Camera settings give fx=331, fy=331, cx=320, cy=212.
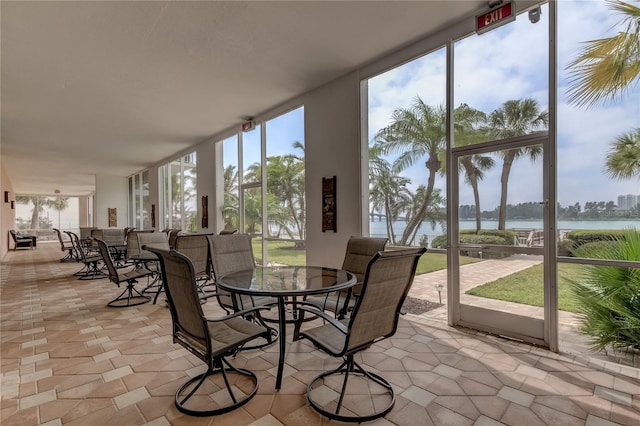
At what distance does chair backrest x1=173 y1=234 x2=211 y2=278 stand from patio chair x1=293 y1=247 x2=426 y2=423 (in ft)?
8.24

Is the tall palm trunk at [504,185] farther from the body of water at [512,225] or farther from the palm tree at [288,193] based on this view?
the palm tree at [288,193]

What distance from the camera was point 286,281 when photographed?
263cm

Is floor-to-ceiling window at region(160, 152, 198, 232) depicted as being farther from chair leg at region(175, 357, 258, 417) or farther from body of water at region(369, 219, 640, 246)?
chair leg at region(175, 357, 258, 417)

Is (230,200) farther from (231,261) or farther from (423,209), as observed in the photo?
(423,209)

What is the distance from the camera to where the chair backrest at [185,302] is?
6.09ft

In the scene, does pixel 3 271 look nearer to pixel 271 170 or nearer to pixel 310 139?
pixel 271 170

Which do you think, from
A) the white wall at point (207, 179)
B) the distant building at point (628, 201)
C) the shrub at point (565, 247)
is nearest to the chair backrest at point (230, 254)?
the shrub at point (565, 247)

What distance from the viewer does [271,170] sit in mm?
6391

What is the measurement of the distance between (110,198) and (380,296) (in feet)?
49.9

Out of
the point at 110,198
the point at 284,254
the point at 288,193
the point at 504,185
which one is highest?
the point at 110,198

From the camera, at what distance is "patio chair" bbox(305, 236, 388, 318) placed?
294 centimetres

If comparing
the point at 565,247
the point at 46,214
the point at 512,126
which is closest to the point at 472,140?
the point at 512,126

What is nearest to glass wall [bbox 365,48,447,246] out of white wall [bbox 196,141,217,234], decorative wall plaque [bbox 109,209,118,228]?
white wall [bbox 196,141,217,234]

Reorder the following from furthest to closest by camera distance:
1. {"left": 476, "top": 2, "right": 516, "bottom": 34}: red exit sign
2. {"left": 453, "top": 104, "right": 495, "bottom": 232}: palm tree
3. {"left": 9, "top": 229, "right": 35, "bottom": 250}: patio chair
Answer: {"left": 9, "top": 229, "right": 35, "bottom": 250}: patio chair
{"left": 453, "top": 104, "right": 495, "bottom": 232}: palm tree
{"left": 476, "top": 2, "right": 516, "bottom": 34}: red exit sign
